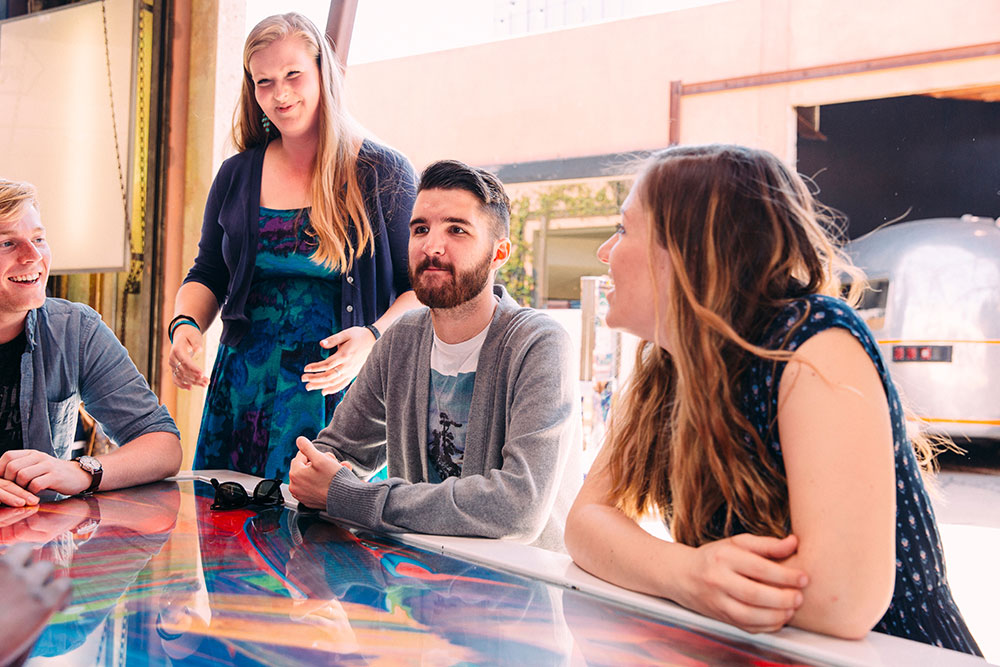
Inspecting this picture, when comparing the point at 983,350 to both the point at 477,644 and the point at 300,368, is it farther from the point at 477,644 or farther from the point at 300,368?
the point at 477,644

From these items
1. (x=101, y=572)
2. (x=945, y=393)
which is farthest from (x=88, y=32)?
(x=945, y=393)

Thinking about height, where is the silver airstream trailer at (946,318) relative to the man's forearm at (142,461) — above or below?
above

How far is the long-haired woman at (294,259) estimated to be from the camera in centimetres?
192

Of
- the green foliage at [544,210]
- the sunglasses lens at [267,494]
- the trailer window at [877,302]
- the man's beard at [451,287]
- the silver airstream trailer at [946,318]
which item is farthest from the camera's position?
the green foliage at [544,210]

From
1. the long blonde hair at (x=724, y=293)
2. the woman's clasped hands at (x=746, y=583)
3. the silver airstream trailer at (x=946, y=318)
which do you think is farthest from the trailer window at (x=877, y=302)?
the woman's clasped hands at (x=746, y=583)

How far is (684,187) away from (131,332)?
3.34 metres

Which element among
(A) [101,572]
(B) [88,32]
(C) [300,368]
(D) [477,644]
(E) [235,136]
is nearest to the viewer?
(D) [477,644]

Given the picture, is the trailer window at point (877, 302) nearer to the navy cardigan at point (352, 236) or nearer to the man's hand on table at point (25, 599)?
the navy cardigan at point (352, 236)

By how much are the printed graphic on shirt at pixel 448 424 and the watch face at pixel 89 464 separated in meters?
0.62

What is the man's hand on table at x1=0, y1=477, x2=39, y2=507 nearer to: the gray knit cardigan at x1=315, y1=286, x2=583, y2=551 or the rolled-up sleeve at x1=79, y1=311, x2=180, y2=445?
the rolled-up sleeve at x1=79, y1=311, x2=180, y2=445

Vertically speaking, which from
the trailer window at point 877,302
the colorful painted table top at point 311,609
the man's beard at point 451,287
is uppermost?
the trailer window at point 877,302

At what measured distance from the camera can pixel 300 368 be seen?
192 cm

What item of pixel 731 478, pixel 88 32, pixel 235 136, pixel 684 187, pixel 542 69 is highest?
pixel 542 69

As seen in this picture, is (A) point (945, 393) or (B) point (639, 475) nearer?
(B) point (639, 475)
